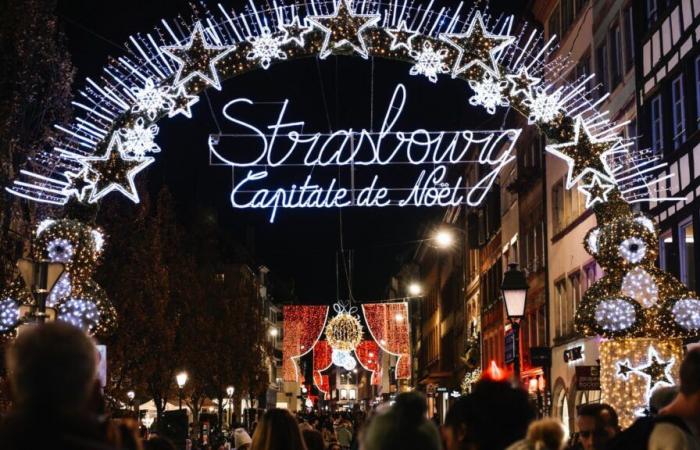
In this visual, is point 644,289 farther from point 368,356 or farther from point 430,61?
point 368,356

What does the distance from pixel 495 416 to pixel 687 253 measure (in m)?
19.6

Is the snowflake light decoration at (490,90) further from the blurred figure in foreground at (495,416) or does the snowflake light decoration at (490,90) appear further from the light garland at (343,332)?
the light garland at (343,332)

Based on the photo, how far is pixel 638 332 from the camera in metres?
16.6

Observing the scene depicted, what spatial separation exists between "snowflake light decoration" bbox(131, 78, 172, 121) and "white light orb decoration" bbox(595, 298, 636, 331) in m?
7.65

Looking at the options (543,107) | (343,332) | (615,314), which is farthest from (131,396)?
(615,314)

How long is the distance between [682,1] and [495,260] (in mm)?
30355

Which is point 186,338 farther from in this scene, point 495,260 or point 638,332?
point 638,332

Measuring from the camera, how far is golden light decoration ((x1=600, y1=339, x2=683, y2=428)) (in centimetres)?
1659

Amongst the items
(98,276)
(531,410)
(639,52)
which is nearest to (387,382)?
(98,276)

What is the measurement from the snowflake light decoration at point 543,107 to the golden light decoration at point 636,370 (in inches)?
152

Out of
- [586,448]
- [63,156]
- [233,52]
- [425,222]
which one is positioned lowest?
[586,448]

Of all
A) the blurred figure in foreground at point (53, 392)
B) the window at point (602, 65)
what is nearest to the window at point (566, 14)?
the window at point (602, 65)

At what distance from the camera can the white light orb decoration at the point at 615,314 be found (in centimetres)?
1645

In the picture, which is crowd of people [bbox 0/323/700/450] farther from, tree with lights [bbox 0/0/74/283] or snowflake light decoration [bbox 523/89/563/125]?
tree with lights [bbox 0/0/74/283]
